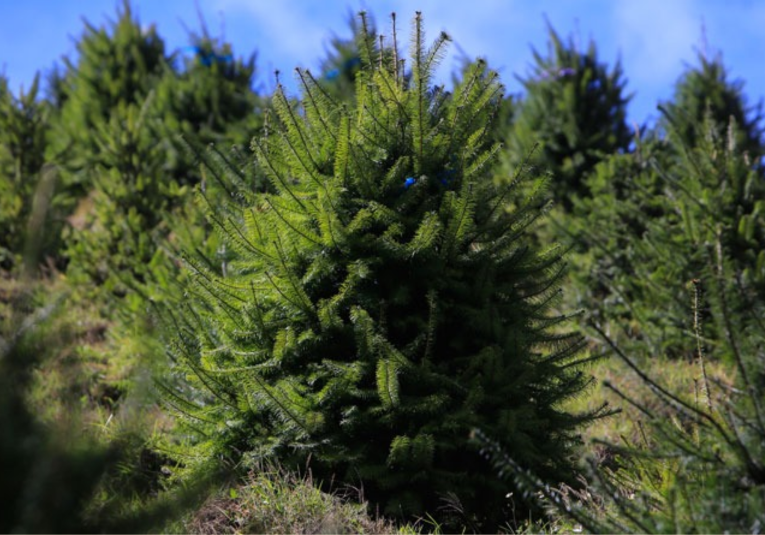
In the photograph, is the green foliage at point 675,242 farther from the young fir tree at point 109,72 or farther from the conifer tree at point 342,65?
the young fir tree at point 109,72

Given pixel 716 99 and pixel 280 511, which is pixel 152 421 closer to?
pixel 280 511

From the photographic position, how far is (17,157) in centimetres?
1230

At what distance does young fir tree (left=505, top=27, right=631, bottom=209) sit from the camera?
11484mm

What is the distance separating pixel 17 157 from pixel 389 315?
9.56 meters

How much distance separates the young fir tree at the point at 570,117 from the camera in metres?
11.5

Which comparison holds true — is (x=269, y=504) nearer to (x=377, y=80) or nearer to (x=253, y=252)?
(x=253, y=252)

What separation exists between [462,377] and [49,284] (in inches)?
296

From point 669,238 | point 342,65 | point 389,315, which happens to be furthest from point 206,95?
point 389,315

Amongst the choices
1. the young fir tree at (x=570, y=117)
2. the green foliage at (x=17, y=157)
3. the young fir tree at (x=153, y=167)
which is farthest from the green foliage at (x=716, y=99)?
the green foliage at (x=17, y=157)

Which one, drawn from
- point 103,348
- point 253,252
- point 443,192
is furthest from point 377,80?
point 103,348

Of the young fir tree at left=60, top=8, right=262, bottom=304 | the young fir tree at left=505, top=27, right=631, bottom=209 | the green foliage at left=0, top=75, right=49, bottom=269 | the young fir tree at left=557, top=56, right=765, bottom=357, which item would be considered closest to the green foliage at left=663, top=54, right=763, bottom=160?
the young fir tree at left=505, top=27, right=631, bottom=209

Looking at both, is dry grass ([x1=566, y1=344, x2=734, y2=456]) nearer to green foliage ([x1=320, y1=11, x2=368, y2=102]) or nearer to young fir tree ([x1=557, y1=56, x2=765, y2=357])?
young fir tree ([x1=557, y1=56, x2=765, y2=357])

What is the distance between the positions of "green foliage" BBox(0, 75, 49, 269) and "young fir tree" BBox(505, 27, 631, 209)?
6.23 metres

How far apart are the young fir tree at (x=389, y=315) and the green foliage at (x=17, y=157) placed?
723 centimetres
